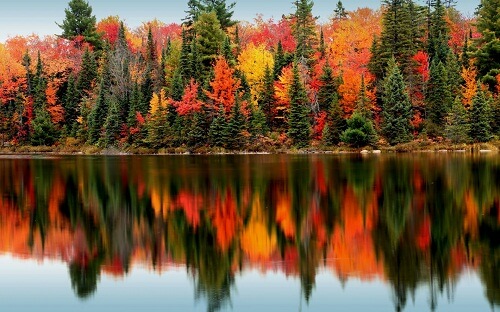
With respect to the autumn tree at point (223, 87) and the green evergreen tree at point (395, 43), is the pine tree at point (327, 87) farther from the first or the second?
the autumn tree at point (223, 87)

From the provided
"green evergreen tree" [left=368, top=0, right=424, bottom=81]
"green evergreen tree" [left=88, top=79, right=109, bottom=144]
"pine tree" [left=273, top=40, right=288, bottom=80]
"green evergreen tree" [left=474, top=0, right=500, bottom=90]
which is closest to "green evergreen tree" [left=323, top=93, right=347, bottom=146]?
"green evergreen tree" [left=368, top=0, right=424, bottom=81]

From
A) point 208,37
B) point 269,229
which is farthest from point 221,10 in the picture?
point 269,229

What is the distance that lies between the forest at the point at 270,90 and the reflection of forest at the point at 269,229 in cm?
3905

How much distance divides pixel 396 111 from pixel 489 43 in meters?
13.1

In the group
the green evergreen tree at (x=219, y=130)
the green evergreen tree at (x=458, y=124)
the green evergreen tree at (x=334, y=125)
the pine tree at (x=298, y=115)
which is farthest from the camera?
the green evergreen tree at (x=219, y=130)

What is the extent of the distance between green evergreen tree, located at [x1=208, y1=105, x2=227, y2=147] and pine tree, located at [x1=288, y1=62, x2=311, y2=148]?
24.3ft

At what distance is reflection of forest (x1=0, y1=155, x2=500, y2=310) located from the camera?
12.8m

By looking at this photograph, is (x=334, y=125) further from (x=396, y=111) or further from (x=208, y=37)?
(x=208, y=37)

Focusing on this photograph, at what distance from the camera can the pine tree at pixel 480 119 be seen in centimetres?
6388

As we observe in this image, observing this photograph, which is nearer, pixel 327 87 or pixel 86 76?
pixel 327 87

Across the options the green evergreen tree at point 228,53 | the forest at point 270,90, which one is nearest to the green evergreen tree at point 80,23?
the forest at point 270,90

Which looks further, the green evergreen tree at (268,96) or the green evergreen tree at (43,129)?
the green evergreen tree at (43,129)

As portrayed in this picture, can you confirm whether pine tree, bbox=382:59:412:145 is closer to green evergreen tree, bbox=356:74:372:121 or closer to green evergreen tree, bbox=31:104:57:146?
green evergreen tree, bbox=356:74:372:121

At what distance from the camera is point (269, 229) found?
56.6 ft
